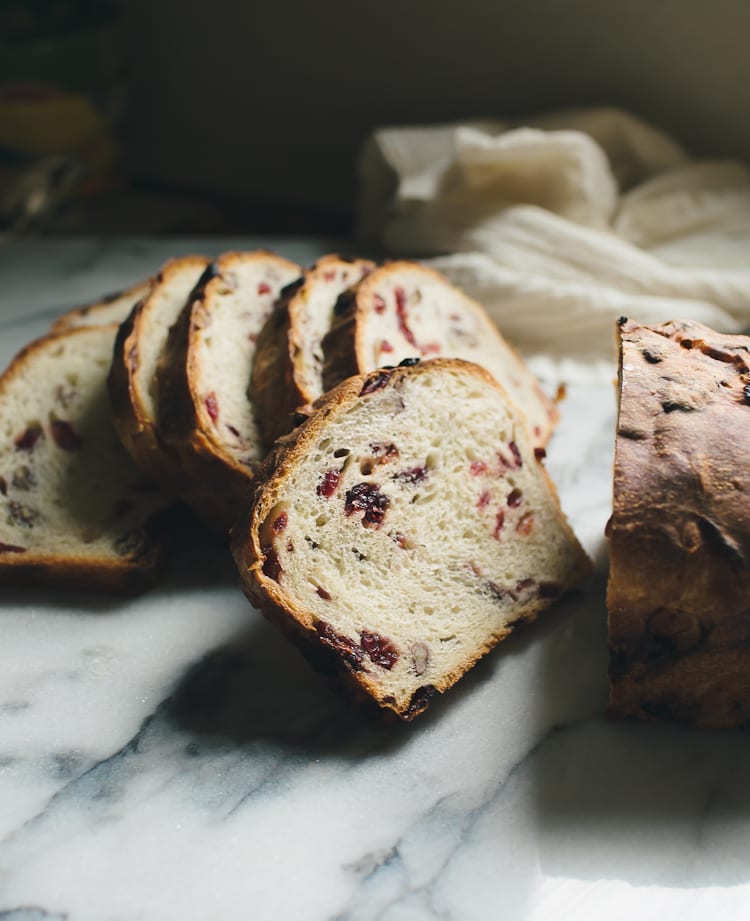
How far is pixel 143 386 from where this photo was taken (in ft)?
8.63

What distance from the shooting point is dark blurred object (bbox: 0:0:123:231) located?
4.65m

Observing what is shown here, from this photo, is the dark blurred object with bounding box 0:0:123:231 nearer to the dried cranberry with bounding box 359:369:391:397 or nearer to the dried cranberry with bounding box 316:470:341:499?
the dried cranberry with bounding box 359:369:391:397

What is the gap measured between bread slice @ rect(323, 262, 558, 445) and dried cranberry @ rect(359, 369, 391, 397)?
0.62 feet

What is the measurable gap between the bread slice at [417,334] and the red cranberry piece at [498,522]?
0.49 meters

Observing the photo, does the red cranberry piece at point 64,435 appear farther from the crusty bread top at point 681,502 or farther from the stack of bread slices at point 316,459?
the crusty bread top at point 681,502

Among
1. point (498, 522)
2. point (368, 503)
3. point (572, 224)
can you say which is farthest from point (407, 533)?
point (572, 224)

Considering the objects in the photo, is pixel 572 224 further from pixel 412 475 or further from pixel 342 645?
pixel 342 645

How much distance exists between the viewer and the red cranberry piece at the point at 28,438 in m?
2.73

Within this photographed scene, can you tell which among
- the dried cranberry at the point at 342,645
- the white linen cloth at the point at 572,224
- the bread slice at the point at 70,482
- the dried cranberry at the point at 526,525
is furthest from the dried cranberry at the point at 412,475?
the white linen cloth at the point at 572,224

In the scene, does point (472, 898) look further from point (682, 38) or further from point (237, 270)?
point (682, 38)

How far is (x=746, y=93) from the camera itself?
12.9ft

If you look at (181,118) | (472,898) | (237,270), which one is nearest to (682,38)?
(237,270)

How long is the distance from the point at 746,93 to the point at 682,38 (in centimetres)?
32

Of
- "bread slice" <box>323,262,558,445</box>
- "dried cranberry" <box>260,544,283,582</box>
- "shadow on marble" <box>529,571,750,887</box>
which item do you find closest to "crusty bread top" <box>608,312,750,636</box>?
"shadow on marble" <box>529,571,750,887</box>
